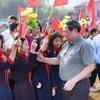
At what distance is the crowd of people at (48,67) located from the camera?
275 cm

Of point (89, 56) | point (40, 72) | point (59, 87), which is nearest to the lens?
point (89, 56)

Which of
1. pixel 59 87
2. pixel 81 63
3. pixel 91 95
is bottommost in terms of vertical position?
pixel 91 95

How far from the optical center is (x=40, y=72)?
3.42 metres

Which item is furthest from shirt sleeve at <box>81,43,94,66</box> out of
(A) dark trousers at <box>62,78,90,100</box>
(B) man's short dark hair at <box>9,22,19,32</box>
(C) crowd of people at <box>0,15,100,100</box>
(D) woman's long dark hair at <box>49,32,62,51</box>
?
(B) man's short dark hair at <box>9,22,19,32</box>

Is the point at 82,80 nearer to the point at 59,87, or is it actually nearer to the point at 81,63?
the point at 81,63

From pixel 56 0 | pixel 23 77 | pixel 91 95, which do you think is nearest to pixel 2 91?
pixel 23 77

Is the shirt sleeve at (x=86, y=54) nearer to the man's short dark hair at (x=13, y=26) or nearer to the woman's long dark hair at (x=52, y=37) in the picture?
the woman's long dark hair at (x=52, y=37)

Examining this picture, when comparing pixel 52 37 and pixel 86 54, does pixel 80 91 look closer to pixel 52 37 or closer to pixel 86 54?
pixel 86 54

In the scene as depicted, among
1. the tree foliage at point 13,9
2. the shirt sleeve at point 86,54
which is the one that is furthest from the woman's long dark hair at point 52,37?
the tree foliage at point 13,9

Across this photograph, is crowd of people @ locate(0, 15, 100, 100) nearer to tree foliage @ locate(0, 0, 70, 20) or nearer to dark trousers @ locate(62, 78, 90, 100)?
dark trousers @ locate(62, 78, 90, 100)

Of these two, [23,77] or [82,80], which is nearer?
[82,80]

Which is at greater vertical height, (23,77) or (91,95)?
(23,77)

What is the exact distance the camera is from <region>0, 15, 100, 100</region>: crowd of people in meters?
2.75

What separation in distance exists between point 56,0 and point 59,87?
1.15 metres
